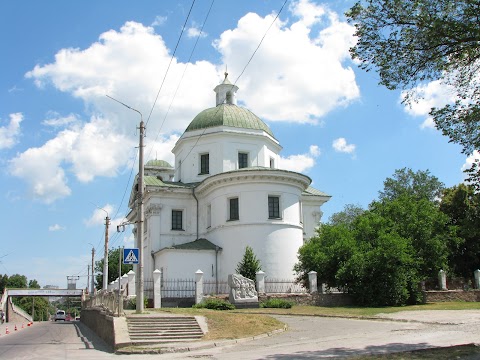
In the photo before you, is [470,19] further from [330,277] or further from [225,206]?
[225,206]

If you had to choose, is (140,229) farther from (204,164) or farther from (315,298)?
(204,164)

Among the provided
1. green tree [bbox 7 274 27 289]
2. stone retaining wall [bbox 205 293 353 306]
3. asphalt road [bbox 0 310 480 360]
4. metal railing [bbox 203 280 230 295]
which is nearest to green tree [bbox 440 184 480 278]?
stone retaining wall [bbox 205 293 353 306]

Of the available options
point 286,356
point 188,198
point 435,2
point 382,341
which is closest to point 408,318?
point 382,341

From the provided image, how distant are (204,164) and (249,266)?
35.6ft

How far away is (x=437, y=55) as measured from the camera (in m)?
11.7

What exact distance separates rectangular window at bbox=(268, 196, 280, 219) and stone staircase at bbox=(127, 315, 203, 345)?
17.0 m

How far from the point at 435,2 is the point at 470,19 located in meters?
0.82

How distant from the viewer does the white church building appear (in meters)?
33.2

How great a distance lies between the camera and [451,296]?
29906 mm

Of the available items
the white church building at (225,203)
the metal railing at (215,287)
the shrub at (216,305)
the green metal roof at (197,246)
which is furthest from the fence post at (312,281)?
the green metal roof at (197,246)

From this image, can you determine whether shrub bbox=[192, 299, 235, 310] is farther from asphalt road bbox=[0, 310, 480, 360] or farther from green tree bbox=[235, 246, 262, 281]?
asphalt road bbox=[0, 310, 480, 360]

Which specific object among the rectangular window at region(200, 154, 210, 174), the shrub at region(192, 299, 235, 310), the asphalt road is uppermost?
the rectangular window at region(200, 154, 210, 174)

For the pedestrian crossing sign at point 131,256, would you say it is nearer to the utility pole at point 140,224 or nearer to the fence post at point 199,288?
the utility pole at point 140,224

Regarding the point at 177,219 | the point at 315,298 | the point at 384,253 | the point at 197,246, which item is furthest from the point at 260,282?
the point at 177,219
